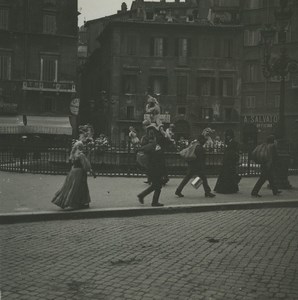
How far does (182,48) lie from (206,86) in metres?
4.19

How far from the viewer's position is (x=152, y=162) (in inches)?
437

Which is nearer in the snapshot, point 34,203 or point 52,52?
point 34,203

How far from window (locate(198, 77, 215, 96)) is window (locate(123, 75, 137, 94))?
6.09 meters

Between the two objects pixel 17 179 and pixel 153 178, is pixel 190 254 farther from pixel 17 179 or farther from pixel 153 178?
pixel 17 179

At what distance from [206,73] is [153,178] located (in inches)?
1570

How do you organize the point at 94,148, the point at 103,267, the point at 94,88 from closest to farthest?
the point at 103,267, the point at 94,148, the point at 94,88

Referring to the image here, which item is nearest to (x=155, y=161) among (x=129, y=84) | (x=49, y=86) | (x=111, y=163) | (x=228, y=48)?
(x=111, y=163)

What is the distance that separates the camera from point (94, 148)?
1927 cm

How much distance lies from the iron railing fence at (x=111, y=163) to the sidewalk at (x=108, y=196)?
1.78 m

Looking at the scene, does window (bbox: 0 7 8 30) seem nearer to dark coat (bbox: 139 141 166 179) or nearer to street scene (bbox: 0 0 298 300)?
street scene (bbox: 0 0 298 300)

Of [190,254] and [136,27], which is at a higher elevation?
[136,27]

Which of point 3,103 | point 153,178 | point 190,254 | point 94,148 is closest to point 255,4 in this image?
point 3,103

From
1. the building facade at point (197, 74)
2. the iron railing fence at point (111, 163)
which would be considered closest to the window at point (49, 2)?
the building facade at point (197, 74)

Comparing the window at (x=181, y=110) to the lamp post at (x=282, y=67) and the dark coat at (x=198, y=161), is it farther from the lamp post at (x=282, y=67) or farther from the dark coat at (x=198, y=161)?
the dark coat at (x=198, y=161)
